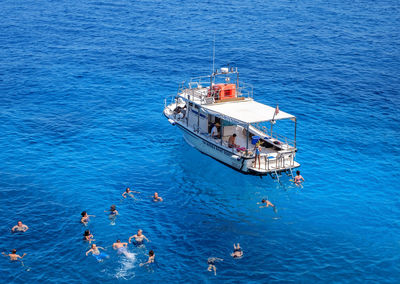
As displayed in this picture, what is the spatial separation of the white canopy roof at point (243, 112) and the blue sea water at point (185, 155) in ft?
16.4

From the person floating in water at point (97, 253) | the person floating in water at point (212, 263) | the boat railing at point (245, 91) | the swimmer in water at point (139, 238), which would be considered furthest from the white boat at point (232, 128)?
the person floating in water at point (97, 253)

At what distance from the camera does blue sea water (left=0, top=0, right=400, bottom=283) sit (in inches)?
1031

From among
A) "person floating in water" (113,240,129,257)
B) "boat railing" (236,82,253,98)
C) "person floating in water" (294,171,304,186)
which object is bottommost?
"person floating in water" (113,240,129,257)

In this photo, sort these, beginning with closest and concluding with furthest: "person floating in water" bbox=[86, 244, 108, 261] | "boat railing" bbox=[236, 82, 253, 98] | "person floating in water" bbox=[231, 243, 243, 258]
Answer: "person floating in water" bbox=[86, 244, 108, 261] < "person floating in water" bbox=[231, 243, 243, 258] < "boat railing" bbox=[236, 82, 253, 98]

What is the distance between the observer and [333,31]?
247 ft

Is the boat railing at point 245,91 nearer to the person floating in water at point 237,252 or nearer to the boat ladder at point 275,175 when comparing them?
the boat ladder at point 275,175

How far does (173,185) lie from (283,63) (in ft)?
113

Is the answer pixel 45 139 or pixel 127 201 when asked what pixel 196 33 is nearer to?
pixel 45 139

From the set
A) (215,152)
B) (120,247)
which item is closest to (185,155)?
(215,152)

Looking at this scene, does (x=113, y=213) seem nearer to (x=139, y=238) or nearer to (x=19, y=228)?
(x=139, y=238)

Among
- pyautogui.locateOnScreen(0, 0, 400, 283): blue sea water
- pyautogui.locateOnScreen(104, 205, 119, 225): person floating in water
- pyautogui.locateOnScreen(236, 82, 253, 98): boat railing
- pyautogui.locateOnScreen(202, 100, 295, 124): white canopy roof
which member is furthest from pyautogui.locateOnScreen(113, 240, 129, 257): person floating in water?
pyautogui.locateOnScreen(236, 82, 253, 98): boat railing

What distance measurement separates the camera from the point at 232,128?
3791 centimetres

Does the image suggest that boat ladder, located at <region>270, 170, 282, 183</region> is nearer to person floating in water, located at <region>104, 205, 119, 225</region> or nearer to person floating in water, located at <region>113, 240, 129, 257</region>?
person floating in water, located at <region>104, 205, 119, 225</region>

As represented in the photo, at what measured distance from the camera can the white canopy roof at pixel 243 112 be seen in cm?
3297
